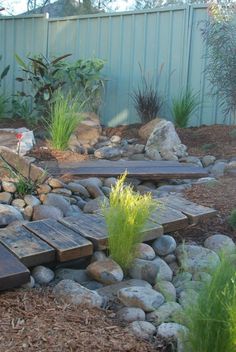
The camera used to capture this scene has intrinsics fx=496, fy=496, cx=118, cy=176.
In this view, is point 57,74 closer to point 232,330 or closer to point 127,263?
point 127,263

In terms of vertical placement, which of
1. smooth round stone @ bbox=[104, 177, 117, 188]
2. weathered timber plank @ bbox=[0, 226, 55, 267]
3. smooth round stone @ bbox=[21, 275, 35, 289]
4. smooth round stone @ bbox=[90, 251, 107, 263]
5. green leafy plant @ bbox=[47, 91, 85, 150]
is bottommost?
smooth round stone @ bbox=[21, 275, 35, 289]

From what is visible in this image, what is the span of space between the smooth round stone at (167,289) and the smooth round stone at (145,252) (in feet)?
0.90

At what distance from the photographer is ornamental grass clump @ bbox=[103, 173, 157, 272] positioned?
254cm

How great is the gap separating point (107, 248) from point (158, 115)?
478 cm

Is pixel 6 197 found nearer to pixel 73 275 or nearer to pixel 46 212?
pixel 46 212

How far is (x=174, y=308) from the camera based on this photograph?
2092 mm

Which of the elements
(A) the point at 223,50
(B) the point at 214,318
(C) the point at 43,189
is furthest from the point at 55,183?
(A) the point at 223,50

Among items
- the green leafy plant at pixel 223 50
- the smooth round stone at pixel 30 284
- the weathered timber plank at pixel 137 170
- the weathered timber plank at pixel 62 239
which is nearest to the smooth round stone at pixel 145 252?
the weathered timber plank at pixel 62 239

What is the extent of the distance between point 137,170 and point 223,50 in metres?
2.15

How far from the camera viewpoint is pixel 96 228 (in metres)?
2.86

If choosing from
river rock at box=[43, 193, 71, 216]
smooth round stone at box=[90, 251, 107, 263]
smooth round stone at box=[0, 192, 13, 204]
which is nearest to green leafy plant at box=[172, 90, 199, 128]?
river rock at box=[43, 193, 71, 216]

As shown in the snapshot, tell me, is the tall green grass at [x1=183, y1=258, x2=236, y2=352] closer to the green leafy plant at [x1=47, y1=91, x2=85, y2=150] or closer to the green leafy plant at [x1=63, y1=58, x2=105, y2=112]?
the green leafy plant at [x1=47, y1=91, x2=85, y2=150]

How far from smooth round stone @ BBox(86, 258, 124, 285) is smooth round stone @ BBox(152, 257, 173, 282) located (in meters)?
0.20

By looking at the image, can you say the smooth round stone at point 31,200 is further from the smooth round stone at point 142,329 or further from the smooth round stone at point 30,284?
the smooth round stone at point 142,329
